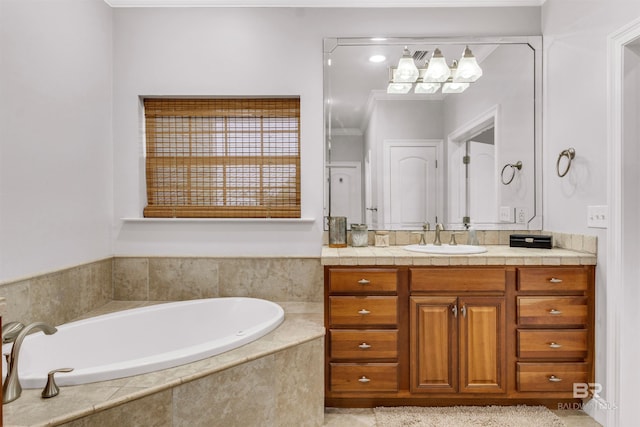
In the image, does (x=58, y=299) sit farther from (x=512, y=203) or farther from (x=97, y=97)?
(x=512, y=203)

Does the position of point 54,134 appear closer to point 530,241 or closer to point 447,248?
point 447,248

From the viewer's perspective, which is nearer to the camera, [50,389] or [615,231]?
[50,389]

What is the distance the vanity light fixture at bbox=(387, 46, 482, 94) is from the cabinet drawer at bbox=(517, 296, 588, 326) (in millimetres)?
1475

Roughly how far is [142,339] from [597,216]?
2.66 m

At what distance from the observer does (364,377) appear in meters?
2.20

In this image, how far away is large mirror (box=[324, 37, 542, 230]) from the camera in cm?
272

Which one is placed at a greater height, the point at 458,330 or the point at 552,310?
the point at 552,310

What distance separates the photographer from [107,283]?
2.67 m

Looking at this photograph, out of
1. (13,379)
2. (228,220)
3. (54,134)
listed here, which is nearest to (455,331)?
(228,220)

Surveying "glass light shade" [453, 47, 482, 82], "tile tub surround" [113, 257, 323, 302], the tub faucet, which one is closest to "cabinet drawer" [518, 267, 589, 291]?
"tile tub surround" [113, 257, 323, 302]

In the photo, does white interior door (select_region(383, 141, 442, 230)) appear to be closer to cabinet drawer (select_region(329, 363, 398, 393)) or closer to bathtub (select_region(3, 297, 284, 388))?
cabinet drawer (select_region(329, 363, 398, 393))

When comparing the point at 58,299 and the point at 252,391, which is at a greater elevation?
the point at 58,299

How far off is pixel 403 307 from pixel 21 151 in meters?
2.11

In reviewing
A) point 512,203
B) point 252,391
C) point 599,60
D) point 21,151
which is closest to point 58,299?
point 21,151
